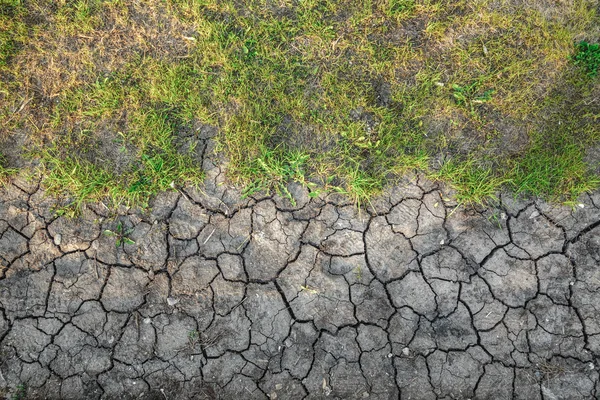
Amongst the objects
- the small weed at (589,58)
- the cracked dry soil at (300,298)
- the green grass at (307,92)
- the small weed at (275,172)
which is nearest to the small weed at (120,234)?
the cracked dry soil at (300,298)

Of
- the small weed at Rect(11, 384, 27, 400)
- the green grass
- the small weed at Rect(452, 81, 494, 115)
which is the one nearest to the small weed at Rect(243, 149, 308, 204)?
the green grass

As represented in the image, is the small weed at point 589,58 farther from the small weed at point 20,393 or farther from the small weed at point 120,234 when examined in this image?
the small weed at point 20,393

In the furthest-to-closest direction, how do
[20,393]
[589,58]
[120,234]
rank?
1. [589,58]
2. [120,234]
3. [20,393]

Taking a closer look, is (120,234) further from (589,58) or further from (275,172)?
(589,58)

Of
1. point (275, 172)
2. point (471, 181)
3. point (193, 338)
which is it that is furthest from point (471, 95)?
point (193, 338)

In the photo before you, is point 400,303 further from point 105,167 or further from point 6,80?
point 6,80

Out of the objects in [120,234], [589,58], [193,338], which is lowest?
[193,338]
